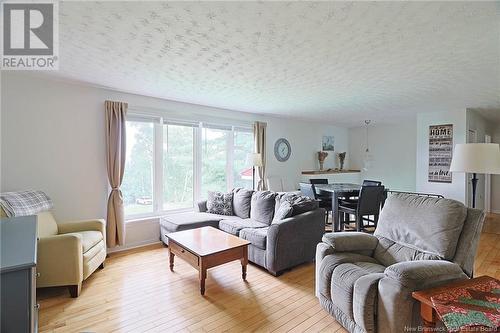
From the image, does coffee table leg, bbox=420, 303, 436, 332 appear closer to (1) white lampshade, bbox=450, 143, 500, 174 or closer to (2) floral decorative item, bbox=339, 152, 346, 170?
(1) white lampshade, bbox=450, 143, 500, 174

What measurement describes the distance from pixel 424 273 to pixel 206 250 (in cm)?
189

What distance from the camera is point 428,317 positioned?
1438mm

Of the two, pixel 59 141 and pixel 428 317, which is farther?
pixel 59 141

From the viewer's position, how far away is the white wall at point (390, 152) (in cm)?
673

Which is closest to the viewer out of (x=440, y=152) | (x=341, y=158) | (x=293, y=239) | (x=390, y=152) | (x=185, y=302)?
(x=185, y=302)

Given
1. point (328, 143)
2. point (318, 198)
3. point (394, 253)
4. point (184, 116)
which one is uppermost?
point (184, 116)

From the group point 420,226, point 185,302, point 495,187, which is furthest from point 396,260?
point 495,187

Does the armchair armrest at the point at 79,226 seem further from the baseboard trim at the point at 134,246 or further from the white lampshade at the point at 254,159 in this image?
the white lampshade at the point at 254,159

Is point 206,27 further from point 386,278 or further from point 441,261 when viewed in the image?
point 441,261

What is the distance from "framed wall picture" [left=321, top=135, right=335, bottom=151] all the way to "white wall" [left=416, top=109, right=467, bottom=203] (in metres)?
2.38

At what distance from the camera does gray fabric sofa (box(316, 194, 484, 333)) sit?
1.58 metres

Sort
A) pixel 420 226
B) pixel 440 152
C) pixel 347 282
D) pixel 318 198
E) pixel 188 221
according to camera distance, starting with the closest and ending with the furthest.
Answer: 1. pixel 347 282
2. pixel 420 226
3. pixel 188 221
4. pixel 318 198
5. pixel 440 152

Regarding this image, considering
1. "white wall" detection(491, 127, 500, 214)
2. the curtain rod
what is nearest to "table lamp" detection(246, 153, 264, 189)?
the curtain rod

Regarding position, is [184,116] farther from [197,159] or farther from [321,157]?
[321,157]
